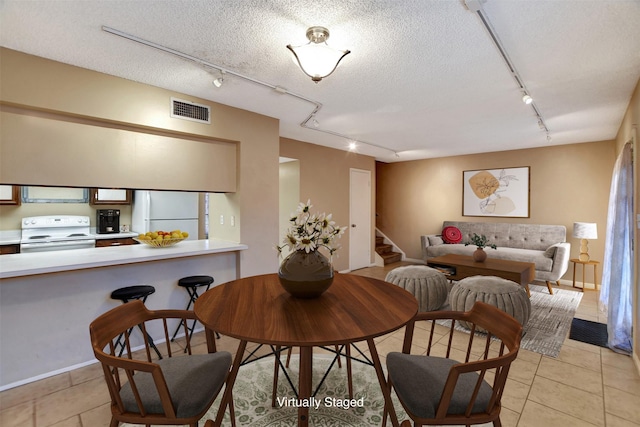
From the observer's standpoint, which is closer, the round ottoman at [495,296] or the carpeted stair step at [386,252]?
the round ottoman at [495,296]

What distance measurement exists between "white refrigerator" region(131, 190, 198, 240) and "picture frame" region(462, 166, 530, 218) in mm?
5375

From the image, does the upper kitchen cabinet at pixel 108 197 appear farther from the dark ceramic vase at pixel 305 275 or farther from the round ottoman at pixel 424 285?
the round ottoman at pixel 424 285

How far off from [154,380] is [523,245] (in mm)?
6080

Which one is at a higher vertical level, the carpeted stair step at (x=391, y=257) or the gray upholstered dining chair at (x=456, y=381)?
the gray upholstered dining chair at (x=456, y=381)

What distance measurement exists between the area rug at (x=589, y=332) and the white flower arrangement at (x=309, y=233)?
3077mm

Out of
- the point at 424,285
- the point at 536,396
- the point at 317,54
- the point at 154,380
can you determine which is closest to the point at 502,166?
the point at 424,285

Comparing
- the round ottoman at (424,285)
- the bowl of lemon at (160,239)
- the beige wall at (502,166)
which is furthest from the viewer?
the beige wall at (502,166)

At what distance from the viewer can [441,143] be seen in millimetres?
5113

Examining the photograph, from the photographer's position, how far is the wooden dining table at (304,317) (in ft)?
3.77

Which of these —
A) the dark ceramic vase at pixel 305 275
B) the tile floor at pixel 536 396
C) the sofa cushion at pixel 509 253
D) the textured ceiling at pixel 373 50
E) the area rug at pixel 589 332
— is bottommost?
the tile floor at pixel 536 396

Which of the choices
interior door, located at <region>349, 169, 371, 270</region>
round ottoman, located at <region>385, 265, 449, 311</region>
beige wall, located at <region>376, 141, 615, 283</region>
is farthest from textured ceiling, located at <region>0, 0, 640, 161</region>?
interior door, located at <region>349, 169, 371, 270</region>

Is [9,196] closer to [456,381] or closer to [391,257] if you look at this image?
[456,381]

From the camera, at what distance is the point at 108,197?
4.77 metres

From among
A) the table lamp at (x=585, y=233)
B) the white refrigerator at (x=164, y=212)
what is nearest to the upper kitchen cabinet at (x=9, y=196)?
the white refrigerator at (x=164, y=212)
